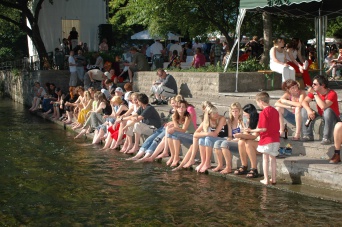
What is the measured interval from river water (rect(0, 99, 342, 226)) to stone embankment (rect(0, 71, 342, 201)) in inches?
17.8

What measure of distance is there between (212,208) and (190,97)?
10.1m

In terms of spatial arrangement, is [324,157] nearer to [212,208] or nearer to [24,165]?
[212,208]

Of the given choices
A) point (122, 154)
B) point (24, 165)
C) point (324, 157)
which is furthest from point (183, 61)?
point (324, 157)

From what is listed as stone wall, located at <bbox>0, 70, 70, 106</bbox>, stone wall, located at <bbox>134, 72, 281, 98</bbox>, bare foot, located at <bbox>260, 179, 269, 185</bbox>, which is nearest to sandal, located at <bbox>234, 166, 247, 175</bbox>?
bare foot, located at <bbox>260, 179, 269, 185</bbox>

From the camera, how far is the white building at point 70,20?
36375mm

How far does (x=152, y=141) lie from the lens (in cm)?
1426

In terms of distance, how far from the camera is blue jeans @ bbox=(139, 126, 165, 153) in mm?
14125

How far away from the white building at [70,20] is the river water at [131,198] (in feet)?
73.6

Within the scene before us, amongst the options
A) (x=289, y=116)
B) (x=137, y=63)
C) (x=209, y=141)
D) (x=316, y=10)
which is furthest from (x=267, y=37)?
(x=209, y=141)

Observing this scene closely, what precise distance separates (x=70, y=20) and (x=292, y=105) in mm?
26533

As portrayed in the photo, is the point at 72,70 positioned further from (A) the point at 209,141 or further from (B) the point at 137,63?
(A) the point at 209,141

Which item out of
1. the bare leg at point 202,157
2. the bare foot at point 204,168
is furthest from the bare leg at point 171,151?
the bare foot at point 204,168

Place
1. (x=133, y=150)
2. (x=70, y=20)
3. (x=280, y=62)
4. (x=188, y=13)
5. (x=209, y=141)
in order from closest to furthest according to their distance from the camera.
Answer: (x=209, y=141)
(x=133, y=150)
(x=280, y=62)
(x=188, y=13)
(x=70, y=20)

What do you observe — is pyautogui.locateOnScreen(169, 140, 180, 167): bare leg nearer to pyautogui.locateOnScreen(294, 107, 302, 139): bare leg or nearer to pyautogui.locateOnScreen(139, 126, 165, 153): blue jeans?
pyautogui.locateOnScreen(139, 126, 165, 153): blue jeans
